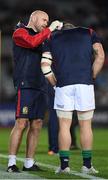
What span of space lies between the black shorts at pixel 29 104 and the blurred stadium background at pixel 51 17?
20.3 metres

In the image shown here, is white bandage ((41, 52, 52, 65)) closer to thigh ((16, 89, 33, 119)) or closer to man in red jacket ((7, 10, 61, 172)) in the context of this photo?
man in red jacket ((7, 10, 61, 172))

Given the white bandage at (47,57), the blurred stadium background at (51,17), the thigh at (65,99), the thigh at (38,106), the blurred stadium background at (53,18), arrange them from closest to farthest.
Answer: the thigh at (65,99) < the white bandage at (47,57) < the thigh at (38,106) < the blurred stadium background at (53,18) < the blurred stadium background at (51,17)

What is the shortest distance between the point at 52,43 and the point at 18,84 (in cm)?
73

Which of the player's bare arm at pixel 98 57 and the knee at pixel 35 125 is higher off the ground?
the player's bare arm at pixel 98 57

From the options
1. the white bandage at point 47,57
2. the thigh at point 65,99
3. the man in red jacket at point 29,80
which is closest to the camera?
the thigh at point 65,99

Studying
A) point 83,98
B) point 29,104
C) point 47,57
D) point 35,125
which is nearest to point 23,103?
point 29,104

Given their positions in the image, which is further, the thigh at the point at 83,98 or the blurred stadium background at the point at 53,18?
the blurred stadium background at the point at 53,18

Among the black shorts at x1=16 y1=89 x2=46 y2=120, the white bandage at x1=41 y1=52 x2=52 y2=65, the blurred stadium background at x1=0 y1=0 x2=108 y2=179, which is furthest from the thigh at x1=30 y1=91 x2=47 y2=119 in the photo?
the blurred stadium background at x1=0 y1=0 x2=108 y2=179

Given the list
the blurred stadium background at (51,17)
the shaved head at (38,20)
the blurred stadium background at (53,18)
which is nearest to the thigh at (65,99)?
the shaved head at (38,20)

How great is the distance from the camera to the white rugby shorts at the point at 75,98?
375 inches

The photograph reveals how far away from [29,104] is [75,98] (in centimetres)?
67

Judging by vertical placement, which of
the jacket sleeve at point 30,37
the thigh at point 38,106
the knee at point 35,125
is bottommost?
the knee at point 35,125

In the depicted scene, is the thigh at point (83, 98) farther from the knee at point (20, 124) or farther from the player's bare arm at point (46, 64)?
the knee at point (20, 124)

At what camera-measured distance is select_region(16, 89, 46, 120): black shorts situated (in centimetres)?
985
